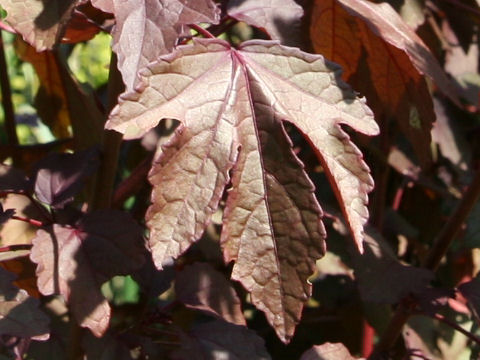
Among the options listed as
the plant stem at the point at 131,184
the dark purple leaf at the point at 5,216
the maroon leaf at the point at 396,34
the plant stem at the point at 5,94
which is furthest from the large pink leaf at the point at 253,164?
the plant stem at the point at 5,94

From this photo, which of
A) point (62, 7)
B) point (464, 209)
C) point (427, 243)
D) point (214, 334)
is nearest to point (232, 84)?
point (62, 7)

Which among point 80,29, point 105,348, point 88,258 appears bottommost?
point 105,348

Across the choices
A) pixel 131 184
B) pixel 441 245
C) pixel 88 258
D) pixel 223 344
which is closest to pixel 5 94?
pixel 131 184

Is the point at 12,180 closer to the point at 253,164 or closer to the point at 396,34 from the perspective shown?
the point at 253,164

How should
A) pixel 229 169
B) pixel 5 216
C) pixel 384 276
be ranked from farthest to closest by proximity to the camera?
pixel 384 276
pixel 5 216
pixel 229 169

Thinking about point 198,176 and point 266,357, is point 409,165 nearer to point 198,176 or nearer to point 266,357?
point 266,357

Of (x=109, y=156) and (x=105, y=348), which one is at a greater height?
(x=109, y=156)

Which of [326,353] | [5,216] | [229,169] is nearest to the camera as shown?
[229,169]

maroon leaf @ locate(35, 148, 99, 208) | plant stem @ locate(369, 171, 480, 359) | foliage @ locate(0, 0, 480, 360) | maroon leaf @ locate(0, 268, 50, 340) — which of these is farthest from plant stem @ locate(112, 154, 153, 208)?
plant stem @ locate(369, 171, 480, 359)
